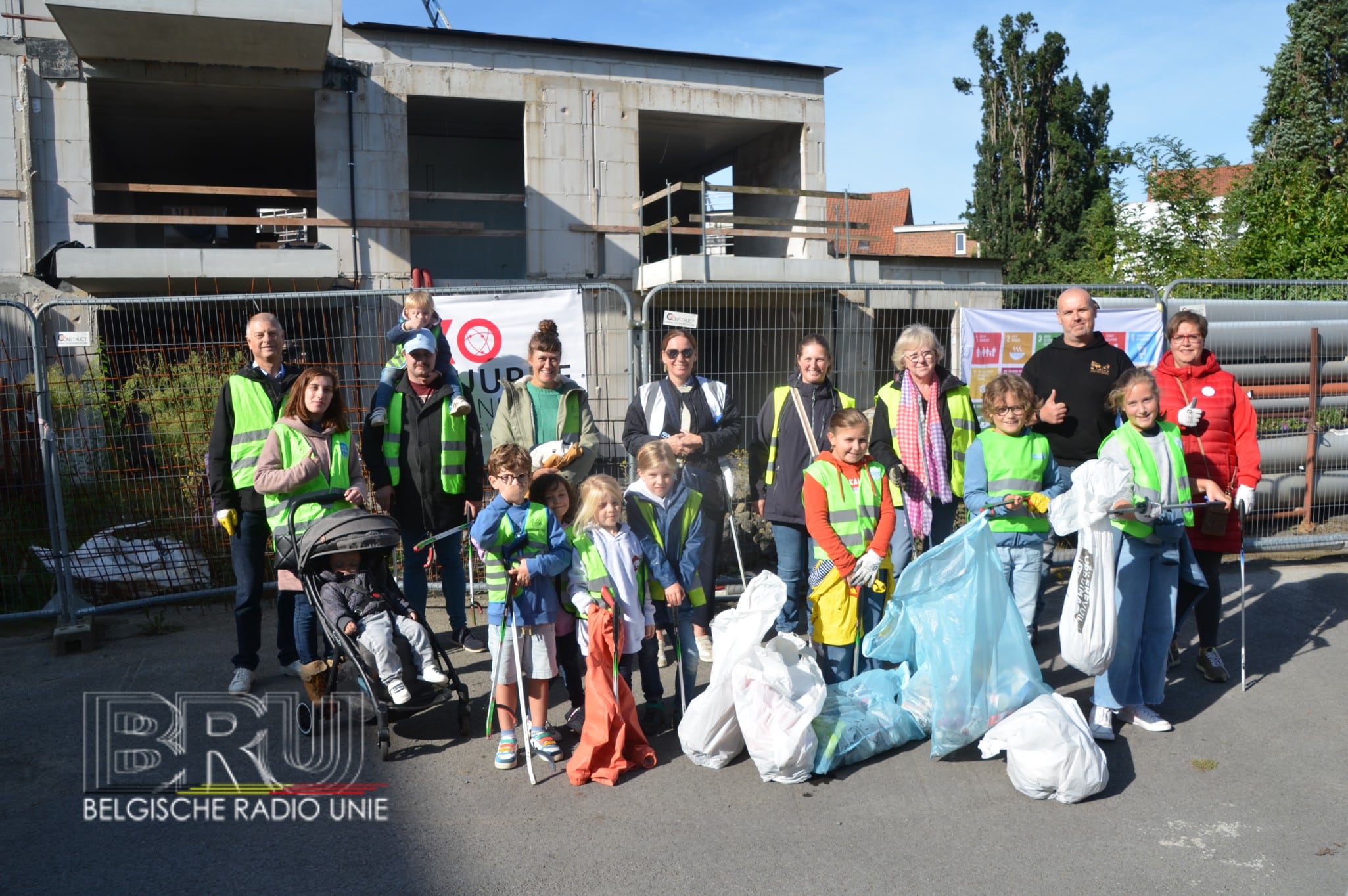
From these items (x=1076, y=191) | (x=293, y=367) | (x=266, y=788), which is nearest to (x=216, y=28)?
(x=293, y=367)

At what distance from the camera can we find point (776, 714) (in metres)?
4.05

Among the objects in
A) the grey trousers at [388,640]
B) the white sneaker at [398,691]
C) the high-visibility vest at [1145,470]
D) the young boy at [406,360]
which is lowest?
the white sneaker at [398,691]

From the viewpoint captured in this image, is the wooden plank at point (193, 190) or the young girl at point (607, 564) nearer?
the young girl at point (607, 564)

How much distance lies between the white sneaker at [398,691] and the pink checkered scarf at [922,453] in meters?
2.77

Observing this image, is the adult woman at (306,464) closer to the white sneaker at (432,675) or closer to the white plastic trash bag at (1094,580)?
the white sneaker at (432,675)

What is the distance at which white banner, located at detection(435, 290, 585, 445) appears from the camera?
23.1ft

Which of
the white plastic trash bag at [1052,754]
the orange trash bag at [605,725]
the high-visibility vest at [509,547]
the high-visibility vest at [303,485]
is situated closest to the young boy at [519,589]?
the high-visibility vest at [509,547]

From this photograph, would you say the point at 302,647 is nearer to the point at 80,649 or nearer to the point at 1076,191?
the point at 80,649

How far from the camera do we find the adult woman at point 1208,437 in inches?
206

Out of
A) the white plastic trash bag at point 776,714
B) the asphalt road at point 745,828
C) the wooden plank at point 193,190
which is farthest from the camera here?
the wooden plank at point 193,190

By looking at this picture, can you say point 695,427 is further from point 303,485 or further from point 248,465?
point 248,465

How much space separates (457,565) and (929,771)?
9.20 ft

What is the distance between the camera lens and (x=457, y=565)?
5586 millimetres

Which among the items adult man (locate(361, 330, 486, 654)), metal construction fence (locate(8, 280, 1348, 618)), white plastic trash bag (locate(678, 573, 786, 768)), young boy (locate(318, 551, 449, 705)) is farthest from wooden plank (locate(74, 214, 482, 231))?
white plastic trash bag (locate(678, 573, 786, 768))
